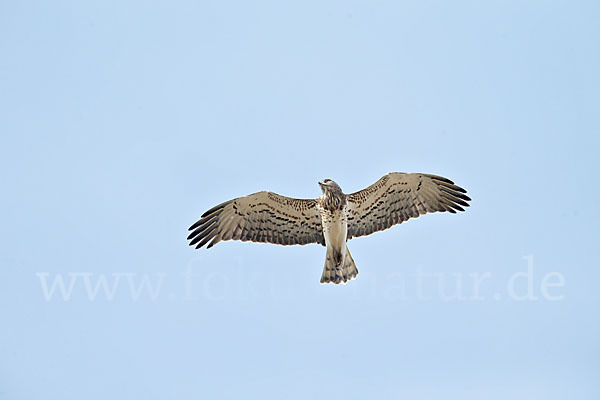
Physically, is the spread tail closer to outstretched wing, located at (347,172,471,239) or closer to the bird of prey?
the bird of prey

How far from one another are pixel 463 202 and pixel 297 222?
314cm

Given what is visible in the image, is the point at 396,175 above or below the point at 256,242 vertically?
above

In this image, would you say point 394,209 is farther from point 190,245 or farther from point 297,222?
point 190,245

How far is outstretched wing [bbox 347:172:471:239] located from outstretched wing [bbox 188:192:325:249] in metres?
0.76

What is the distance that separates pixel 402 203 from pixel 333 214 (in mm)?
1427

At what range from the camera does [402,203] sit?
1712cm

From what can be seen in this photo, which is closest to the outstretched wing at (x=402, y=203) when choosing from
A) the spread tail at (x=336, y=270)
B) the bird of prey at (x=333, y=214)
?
the bird of prey at (x=333, y=214)

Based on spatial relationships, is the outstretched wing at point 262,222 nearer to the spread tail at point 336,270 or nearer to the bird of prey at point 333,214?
the bird of prey at point 333,214

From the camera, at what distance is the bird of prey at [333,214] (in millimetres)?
16734

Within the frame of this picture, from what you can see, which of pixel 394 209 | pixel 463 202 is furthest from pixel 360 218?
pixel 463 202

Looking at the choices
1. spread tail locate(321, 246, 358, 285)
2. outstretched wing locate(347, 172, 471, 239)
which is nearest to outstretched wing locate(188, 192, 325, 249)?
spread tail locate(321, 246, 358, 285)

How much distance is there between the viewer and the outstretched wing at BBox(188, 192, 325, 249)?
16.8 meters

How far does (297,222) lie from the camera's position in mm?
17109

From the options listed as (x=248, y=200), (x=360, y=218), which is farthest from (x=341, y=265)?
(x=248, y=200)
